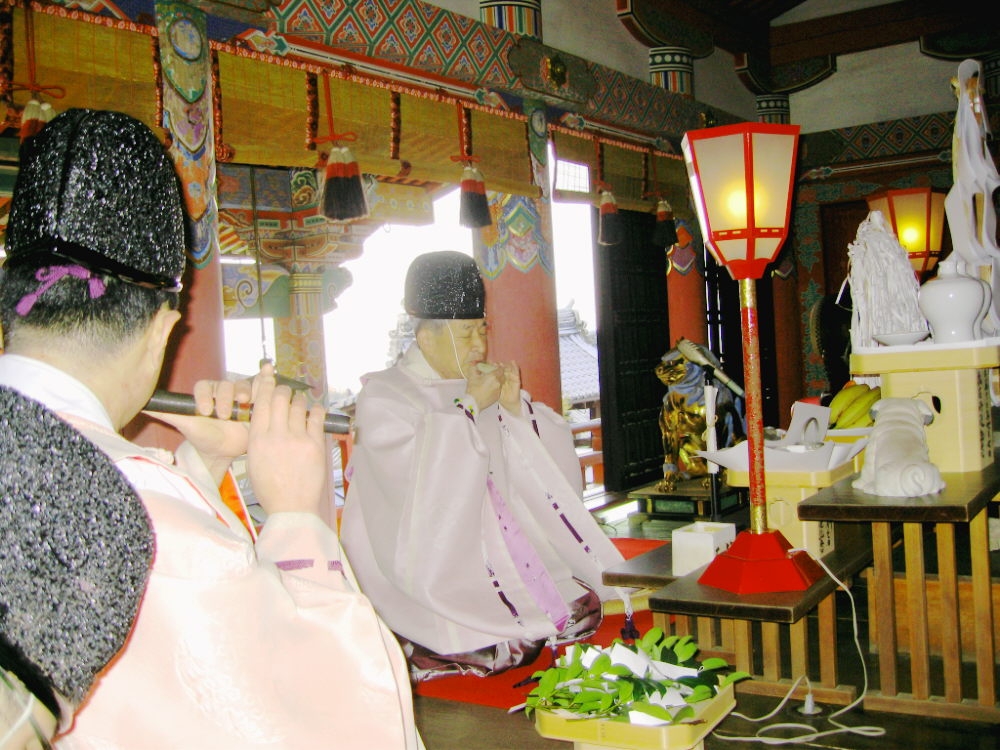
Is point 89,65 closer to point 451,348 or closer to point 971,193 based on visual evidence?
point 451,348

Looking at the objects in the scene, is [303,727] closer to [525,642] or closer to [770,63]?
[525,642]

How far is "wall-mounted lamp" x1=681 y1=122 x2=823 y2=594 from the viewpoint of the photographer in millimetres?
2102


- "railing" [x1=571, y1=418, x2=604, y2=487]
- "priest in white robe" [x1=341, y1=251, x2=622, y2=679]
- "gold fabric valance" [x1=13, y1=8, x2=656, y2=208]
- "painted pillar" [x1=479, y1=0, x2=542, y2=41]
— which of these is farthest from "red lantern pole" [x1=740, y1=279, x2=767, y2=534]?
"railing" [x1=571, y1=418, x2=604, y2=487]

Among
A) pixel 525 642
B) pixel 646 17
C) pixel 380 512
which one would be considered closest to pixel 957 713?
pixel 525 642

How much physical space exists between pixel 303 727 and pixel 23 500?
39cm

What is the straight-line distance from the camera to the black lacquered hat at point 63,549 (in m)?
0.74

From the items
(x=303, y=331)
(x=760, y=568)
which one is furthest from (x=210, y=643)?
(x=303, y=331)

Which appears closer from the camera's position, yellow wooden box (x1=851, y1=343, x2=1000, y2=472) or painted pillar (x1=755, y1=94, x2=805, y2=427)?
yellow wooden box (x1=851, y1=343, x2=1000, y2=472)

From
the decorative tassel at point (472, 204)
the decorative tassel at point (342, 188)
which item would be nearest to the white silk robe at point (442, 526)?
the decorative tassel at point (342, 188)

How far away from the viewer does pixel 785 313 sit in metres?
9.83

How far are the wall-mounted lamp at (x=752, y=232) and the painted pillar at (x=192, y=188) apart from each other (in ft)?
7.63

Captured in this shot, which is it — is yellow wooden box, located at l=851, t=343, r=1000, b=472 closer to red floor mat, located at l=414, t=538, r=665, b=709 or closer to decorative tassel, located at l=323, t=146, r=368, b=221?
red floor mat, located at l=414, t=538, r=665, b=709

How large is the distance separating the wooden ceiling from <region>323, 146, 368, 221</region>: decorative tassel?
3939 mm

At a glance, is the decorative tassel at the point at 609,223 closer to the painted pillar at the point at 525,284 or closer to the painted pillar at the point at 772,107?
the painted pillar at the point at 525,284
